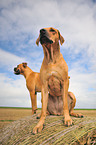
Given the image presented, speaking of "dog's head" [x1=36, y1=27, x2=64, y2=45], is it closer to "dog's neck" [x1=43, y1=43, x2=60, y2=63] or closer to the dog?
the dog

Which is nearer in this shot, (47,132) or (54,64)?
(47,132)

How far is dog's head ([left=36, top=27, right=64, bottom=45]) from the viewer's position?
3080 mm

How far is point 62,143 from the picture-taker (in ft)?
7.65

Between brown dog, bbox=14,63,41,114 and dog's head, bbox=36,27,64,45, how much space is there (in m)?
4.20

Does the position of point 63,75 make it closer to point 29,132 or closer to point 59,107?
point 59,107

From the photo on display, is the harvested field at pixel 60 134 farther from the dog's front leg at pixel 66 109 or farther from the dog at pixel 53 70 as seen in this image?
the dog at pixel 53 70

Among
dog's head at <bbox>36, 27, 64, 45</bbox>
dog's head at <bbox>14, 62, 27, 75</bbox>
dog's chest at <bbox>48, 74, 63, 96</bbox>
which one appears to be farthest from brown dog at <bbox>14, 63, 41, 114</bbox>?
dog's head at <bbox>36, 27, 64, 45</bbox>

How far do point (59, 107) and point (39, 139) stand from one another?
131 centimetres

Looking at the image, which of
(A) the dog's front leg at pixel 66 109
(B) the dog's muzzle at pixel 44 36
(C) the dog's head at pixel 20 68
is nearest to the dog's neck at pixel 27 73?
(C) the dog's head at pixel 20 68

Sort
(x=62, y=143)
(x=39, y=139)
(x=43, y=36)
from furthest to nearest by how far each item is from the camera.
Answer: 1. (x=43, y=36)
2. (x=39, y=139)
3. (x=62, y=143)

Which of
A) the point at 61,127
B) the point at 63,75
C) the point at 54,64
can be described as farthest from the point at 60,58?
the point at 61,127

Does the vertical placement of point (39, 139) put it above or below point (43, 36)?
below

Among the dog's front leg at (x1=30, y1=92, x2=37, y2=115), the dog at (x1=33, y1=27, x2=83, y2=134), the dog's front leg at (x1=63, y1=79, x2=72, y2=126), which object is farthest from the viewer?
the dog's front leg at (x1=30, y1=92, x2=37, y2=115)

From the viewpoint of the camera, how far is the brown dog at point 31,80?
23.4ft
